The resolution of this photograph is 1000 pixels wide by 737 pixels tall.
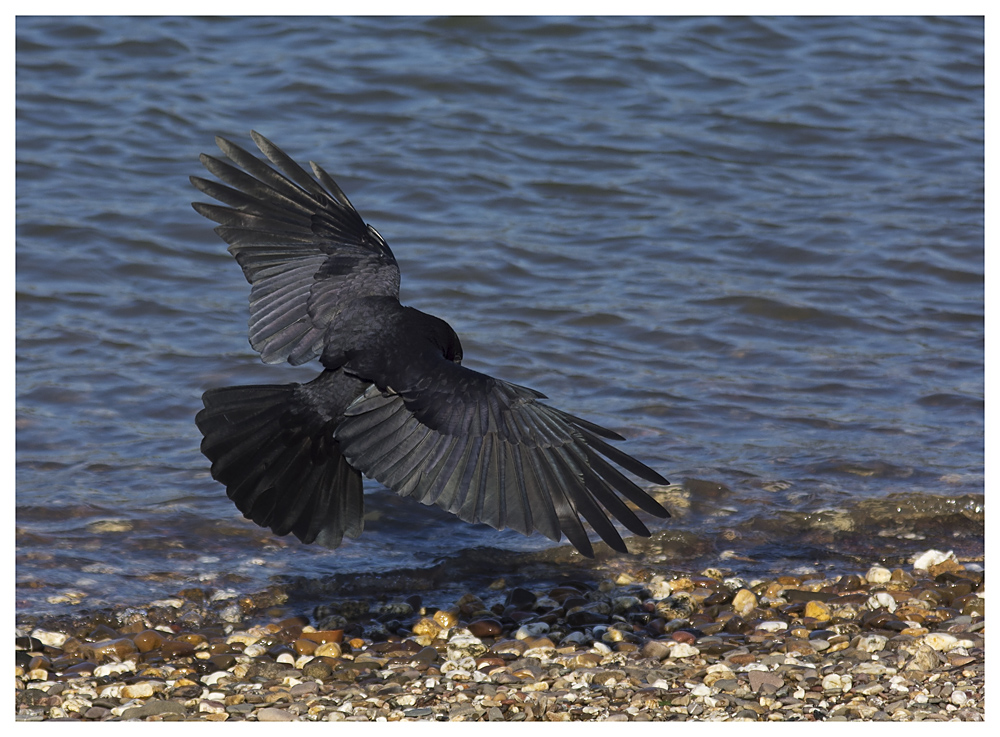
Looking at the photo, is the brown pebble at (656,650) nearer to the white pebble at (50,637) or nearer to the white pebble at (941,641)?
the white pebble at (941,641)

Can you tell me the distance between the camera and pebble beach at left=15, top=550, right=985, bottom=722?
416 centimetres

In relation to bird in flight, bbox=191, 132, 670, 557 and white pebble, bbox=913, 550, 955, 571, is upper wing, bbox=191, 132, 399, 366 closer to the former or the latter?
bird in flight, bbox=191, 132, 670, 557

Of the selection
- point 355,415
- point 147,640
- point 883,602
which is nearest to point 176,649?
point 147,640

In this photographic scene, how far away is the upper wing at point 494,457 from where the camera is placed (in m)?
3.60

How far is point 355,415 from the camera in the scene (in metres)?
4.28

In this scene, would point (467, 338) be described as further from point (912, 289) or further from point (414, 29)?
point (414, 29)

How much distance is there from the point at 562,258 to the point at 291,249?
4011 millimetres

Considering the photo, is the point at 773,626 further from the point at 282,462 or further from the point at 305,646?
the point at 282,462

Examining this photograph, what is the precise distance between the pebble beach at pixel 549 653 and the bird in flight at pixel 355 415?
608 mm

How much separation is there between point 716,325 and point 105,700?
497 cm

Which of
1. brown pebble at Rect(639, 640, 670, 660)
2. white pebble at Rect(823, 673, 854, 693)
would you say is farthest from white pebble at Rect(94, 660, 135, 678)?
white pebble at Rect(823, 673, 854, 693)
